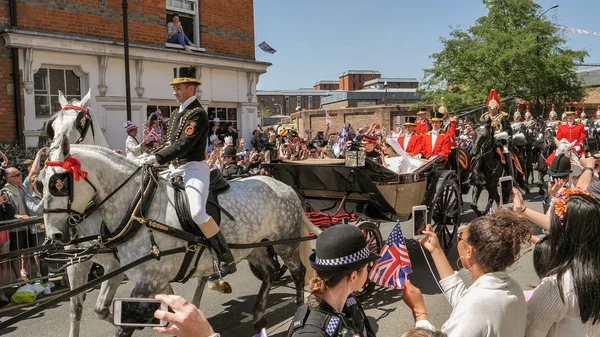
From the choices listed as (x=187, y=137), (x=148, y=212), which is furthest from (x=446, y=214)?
(x=148, y=212)

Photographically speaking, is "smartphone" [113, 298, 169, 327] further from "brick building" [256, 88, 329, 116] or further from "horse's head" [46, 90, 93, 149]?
"brick building" [256, 88, 329, 116]

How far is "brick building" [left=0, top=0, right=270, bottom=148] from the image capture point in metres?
11.7

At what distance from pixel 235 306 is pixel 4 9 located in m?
9.27

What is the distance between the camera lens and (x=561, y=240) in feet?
9.27

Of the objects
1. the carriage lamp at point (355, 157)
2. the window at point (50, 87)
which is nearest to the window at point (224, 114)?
the window at point (50, 87)

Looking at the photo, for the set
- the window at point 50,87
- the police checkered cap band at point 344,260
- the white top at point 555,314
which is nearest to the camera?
the police checkered cap band at point 344,260

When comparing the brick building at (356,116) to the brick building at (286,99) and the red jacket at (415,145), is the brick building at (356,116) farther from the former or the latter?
the brick building at (286,99)

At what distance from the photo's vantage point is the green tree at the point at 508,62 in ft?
106

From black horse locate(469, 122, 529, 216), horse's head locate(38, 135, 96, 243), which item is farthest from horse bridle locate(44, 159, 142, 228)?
black horse locate(469, 122, 529, 216)

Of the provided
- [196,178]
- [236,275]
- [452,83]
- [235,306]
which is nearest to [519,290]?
[196,178]

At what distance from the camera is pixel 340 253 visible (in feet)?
7.74

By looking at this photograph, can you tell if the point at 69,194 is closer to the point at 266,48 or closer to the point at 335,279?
the point at 335,279

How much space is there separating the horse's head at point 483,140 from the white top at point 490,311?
8.91 metres

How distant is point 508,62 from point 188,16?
23373 millimetres
